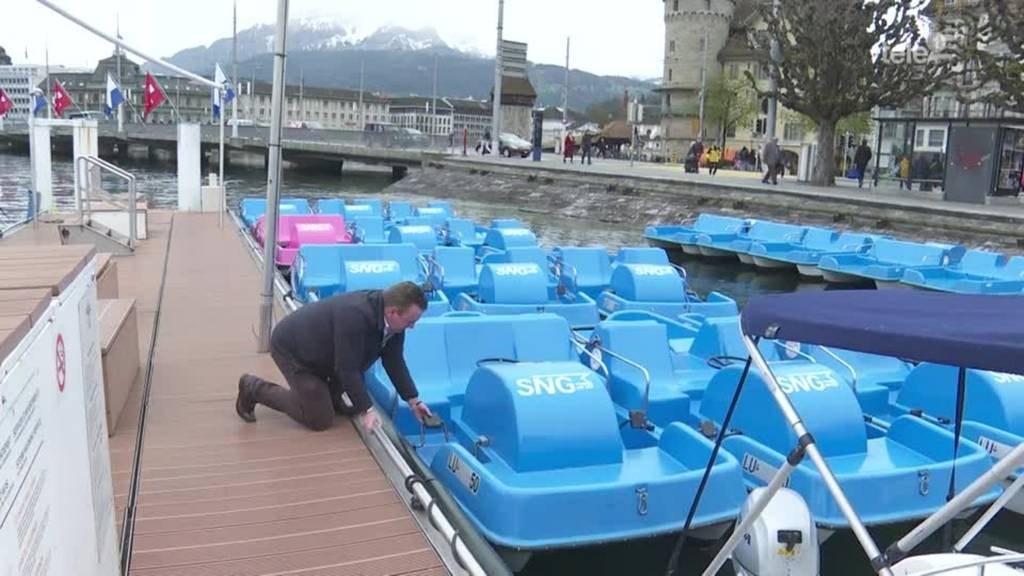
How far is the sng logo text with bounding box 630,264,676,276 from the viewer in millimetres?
12984

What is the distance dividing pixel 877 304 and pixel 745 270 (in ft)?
65.2

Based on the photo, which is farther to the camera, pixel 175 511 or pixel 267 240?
pixel 267 240

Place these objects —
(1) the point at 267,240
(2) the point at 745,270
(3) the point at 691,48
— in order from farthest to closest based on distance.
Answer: (3) the point at 691,48, (2) the point at 745,270, (1) the point at 267,240

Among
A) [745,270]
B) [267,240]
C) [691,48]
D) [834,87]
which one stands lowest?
[745,270]

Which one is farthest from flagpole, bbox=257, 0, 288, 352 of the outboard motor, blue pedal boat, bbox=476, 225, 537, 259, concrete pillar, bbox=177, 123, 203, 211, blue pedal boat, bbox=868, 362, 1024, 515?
concrete pillar, bbox=177, 123, 203, 211

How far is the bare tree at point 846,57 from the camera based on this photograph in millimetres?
32312

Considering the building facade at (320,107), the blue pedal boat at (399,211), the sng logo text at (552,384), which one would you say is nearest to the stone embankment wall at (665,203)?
the blue pedal boat at (399,211)

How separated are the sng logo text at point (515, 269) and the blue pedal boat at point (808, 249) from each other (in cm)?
1118

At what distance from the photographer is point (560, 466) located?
6.08 m

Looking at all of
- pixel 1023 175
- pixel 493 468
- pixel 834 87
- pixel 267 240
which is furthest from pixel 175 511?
pixel 834 87

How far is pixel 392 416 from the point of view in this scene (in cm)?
729

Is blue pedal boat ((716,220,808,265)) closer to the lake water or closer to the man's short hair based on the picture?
the lake water

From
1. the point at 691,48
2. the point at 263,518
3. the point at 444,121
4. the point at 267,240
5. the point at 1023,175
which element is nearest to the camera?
the point at 263,518

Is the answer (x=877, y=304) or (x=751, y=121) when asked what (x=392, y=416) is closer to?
(x=877, y=304)
